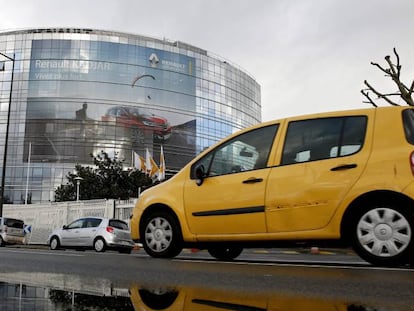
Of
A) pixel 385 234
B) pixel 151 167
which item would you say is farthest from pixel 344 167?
pixel 151 167

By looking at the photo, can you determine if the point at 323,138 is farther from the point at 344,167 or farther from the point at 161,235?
the point at 161,235

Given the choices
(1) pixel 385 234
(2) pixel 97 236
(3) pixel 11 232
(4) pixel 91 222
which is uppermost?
(4) pixel 91 222

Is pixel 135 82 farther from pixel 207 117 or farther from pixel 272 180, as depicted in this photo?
pixel 272 180

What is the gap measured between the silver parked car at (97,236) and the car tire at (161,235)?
32.0 ft

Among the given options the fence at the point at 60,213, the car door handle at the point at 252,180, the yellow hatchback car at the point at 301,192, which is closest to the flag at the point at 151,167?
the fence at the point at 60,213

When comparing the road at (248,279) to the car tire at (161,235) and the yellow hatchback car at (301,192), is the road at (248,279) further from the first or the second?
the car tire at (161,235)

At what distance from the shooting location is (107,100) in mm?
65625

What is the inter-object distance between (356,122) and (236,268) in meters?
2.15

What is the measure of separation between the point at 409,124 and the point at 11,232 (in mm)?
21015

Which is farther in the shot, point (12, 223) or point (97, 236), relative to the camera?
point (12, 223)

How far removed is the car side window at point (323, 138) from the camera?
211 inches

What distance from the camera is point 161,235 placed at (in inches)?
255

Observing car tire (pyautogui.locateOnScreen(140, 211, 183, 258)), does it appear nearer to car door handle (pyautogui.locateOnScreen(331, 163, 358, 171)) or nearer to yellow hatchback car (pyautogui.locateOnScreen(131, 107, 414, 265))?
yellow hatchback car (pyautogui.locateOnScreen(131, 107, 414, 265))

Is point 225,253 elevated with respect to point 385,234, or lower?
lower
